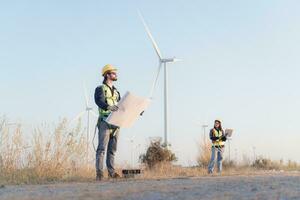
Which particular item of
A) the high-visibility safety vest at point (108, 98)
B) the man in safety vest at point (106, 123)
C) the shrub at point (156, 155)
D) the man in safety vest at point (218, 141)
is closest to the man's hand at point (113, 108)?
the man in safety vest at point (106, 123)

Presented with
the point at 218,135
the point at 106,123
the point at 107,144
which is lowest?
the point at 107,144

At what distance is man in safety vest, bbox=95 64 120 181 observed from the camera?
9.76m

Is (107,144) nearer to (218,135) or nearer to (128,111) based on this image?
(128,111)

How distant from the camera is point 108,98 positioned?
1009 centimetres

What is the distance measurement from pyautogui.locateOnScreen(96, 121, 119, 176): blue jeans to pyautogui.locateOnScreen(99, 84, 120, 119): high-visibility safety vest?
0.61ft

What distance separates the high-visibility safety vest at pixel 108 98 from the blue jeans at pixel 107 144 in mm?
185

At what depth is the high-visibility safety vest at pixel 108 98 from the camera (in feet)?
32.8

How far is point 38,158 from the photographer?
36.4ft

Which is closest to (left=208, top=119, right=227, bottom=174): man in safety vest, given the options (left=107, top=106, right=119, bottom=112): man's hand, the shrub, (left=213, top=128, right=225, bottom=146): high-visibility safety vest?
(left=213, top=128, right=225, bottom=146): high-visibility safety vest

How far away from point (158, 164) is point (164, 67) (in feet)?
18.6

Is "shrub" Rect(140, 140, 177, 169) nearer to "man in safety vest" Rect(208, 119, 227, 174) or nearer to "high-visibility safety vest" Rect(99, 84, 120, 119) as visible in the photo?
"man in safety vest" Rect(208, 119, 227, 174)

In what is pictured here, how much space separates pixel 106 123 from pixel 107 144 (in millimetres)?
449

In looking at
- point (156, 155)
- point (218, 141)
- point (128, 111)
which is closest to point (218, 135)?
point (218, 141)

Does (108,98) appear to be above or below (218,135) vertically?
above
